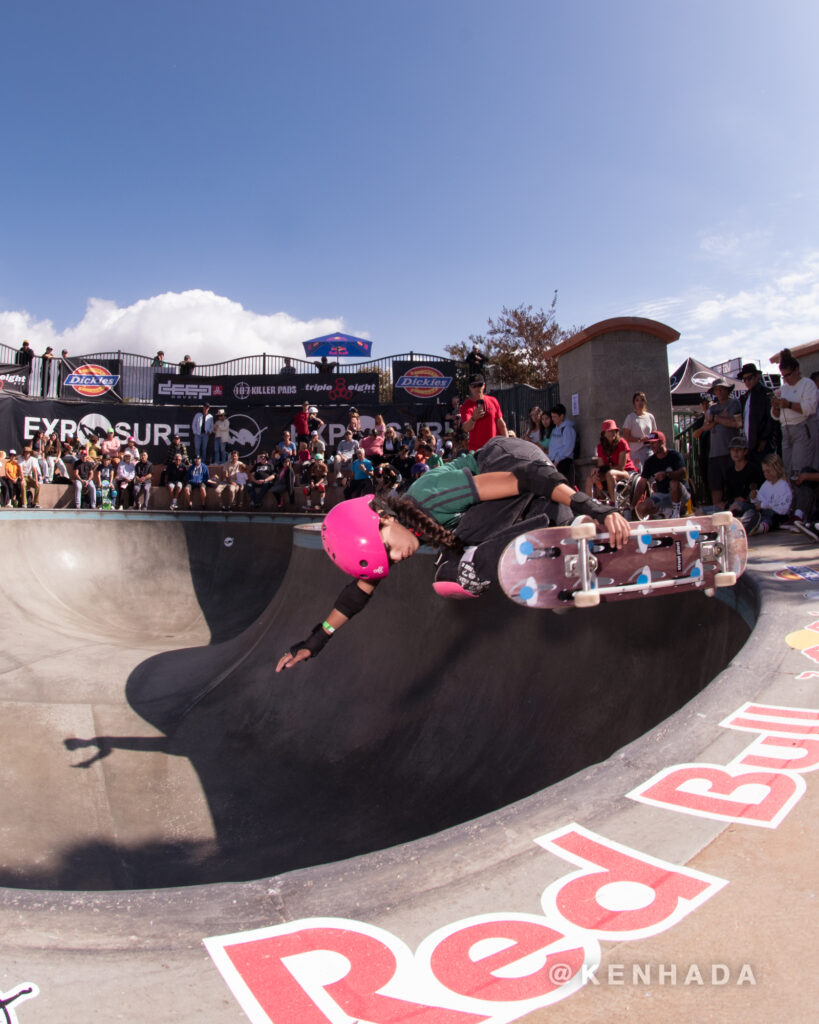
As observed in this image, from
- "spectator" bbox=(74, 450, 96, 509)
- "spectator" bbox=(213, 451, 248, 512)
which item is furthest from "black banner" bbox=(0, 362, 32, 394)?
"spectator" bbox=(213, 451, 248, 512)

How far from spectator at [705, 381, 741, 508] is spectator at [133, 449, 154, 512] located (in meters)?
15.3

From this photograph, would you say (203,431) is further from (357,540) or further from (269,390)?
(357,540)

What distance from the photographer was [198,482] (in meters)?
18.3

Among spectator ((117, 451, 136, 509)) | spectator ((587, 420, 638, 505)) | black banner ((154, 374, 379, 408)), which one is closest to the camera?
spectator ((587, 420, 638, 505))

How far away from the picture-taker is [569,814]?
2.01 meters

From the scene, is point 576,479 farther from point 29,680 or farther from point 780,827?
point 780,827

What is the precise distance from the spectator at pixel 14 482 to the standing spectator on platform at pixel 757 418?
17316 mm

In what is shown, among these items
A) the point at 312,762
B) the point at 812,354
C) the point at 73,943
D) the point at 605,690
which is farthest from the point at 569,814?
the point at 812,354

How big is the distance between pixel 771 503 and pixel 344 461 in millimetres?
10802

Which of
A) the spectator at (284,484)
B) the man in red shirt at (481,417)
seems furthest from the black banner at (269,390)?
the man in red shirt at (481,417)

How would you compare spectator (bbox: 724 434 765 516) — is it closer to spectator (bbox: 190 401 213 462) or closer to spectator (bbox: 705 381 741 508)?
spectator (bbox: 705 381 741 508)

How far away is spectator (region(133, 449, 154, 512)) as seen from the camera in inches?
730

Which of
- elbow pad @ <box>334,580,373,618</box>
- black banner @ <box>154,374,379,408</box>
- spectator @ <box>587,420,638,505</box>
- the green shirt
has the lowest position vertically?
elbow pad @ <box>334,580,373,618</box>

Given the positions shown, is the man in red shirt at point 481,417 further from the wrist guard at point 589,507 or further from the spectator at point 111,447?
the spectator at point 111,447
